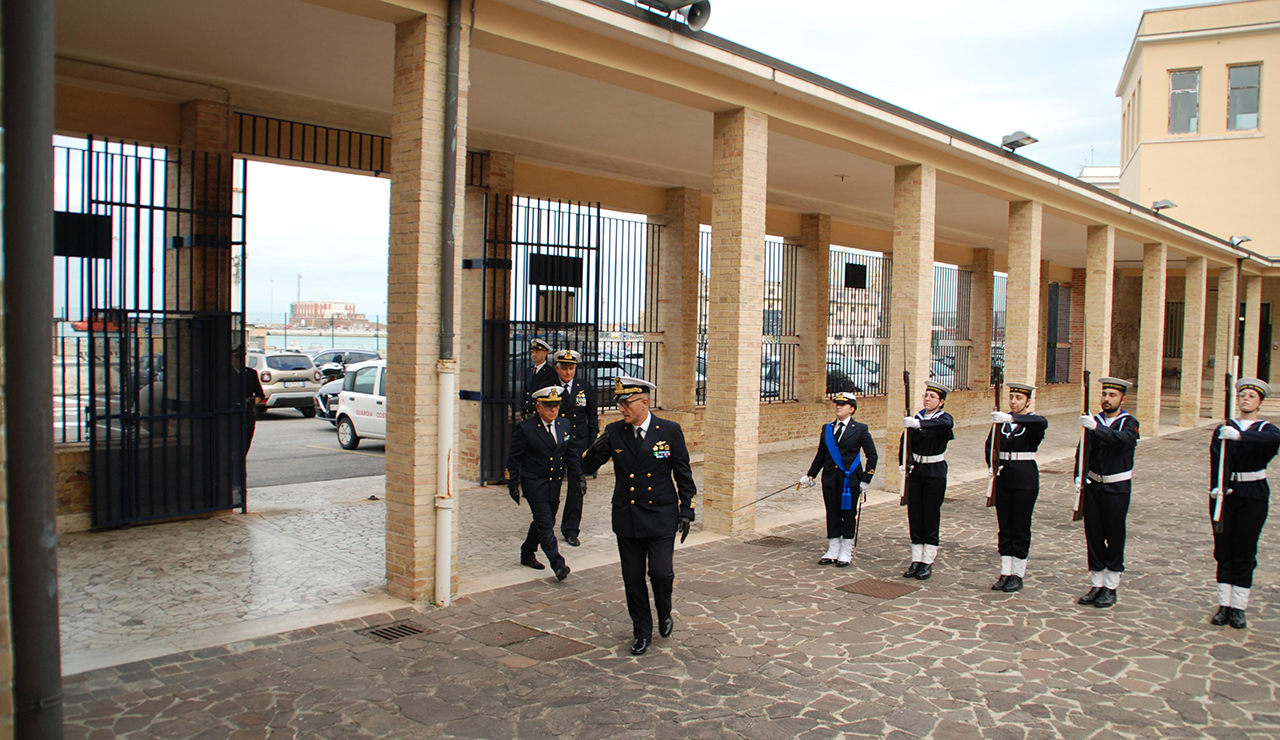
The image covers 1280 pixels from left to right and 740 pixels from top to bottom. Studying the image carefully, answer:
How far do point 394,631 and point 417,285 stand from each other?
2.49 m

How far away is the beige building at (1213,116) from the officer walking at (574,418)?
91.0 feet

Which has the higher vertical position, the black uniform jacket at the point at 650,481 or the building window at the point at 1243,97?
the building window at the point at 1243,97

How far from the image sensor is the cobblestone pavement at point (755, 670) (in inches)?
181

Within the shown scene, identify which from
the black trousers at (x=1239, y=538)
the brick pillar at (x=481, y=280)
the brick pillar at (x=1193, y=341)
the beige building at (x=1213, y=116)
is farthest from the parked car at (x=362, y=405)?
the beige building at (x=1213, y=116)

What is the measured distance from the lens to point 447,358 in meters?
6.68

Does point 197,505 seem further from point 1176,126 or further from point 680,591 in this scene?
point 1176,126

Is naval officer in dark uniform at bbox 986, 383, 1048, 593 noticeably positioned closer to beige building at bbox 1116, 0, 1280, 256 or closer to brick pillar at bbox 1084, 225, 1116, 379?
brick pillar at bbox 1084, 225, 1116, 379

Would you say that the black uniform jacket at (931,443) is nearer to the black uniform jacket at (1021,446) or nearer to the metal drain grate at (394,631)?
the black uniform jacket at (1021,446)

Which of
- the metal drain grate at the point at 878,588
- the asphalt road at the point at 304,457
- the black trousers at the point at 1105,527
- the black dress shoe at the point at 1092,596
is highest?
the black trousers at the point at 1105,527

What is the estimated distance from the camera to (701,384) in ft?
51.6

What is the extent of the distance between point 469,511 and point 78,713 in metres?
5.64

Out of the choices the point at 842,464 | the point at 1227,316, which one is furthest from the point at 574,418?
the point at 1227,316

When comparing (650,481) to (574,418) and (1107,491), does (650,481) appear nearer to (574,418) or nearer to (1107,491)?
(574,418)

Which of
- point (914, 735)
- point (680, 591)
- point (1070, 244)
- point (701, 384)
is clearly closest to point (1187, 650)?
point (914, 735)
